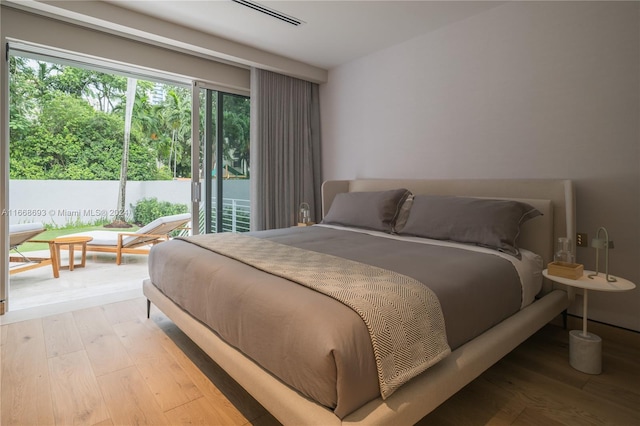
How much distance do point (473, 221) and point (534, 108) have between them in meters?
1.11

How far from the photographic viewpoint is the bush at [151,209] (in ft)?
16.5

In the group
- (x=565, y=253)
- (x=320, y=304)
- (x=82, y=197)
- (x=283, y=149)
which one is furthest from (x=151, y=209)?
(x=565, y=253)

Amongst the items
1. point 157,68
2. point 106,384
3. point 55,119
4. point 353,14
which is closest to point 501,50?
point 353,14

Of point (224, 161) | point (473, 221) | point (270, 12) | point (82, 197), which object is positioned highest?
point (270, 12)

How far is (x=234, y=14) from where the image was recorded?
9.46 feet

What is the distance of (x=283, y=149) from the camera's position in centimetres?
415

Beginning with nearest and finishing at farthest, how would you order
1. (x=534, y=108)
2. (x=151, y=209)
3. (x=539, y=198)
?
1. (x=539, y=198)
2. (x=534, y=108)
3. (x=151, y=209)

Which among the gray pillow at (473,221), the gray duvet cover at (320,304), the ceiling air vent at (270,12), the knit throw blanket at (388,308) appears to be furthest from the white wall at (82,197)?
the knit throw blanket at (388,308)

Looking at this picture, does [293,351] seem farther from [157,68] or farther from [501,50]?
[157,68]

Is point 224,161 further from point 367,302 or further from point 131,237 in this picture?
point 367,302

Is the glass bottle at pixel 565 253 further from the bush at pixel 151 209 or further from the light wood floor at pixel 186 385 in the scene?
the bush at pixel 151 209

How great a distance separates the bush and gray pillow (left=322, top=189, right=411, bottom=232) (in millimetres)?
3174

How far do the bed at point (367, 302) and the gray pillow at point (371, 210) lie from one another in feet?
0.04

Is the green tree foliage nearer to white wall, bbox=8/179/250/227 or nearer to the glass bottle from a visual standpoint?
white wall, bbox=8/179/250/227
